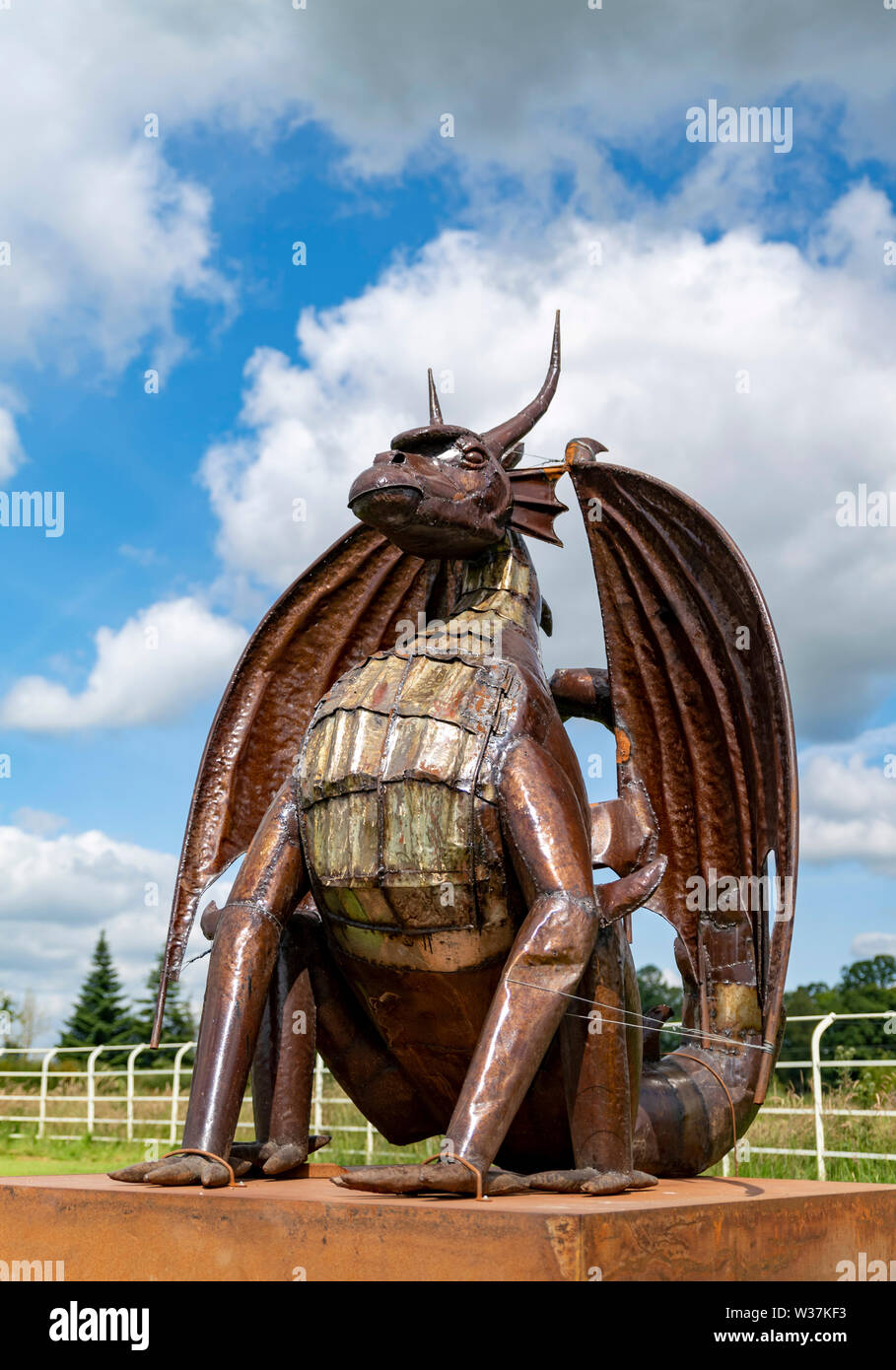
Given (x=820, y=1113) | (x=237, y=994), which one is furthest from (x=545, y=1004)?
(x=820, y=1113)

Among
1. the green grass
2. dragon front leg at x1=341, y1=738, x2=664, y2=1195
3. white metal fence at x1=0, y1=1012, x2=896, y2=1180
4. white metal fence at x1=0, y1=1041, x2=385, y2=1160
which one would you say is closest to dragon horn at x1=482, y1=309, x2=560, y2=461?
dragon front leg at x1=341, y1=738, x2=664, y2=1195

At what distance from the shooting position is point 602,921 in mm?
3707

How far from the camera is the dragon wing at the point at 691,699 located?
4395mm

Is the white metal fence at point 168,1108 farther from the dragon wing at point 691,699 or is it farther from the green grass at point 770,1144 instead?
the dragon wing at point 691,699

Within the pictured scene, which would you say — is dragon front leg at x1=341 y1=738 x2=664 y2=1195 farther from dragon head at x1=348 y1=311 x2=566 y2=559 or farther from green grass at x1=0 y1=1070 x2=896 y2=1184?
green grass at x1=0 y1=1070 x2=896 y2=1184

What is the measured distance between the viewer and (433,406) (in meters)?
4.79

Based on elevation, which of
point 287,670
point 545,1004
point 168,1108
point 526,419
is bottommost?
point 168,1108

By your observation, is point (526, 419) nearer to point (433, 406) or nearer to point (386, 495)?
point (433, 406)

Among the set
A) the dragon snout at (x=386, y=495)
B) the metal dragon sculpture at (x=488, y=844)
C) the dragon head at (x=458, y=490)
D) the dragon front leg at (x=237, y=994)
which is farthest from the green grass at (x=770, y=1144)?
the dragon snout at (x=386, y=495)

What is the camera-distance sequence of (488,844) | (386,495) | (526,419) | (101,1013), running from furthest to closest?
(101,1013) < (526,419) < (386,495) < (488,844)

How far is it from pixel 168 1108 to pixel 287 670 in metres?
13.3

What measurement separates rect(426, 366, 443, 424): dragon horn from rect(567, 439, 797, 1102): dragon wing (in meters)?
0.51

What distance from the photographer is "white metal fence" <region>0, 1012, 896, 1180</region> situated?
8.78 metres
